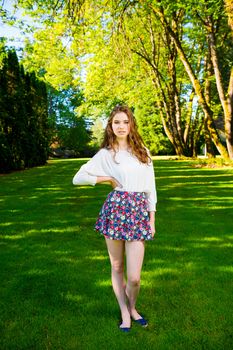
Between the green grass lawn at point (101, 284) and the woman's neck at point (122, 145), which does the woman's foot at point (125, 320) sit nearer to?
the green grass lawn at point (101, 284)

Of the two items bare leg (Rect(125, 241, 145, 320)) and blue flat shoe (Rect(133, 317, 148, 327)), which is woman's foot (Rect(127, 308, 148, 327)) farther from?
bare leg (Rect(125, 241, 145, 320))

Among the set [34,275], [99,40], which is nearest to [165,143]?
[99,40]

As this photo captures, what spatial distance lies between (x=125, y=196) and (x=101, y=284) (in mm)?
1668

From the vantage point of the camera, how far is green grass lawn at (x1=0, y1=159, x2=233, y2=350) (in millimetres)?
3381

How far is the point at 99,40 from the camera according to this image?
69.5 feet

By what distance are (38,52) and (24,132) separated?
478 centimetres

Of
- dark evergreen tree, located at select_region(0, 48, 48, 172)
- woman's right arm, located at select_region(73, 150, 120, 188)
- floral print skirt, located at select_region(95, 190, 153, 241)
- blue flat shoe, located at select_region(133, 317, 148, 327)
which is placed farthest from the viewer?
dark evergreen tree, located at select_region(0, 48, 48, 172)

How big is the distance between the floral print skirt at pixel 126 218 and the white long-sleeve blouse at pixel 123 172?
3.4 inches

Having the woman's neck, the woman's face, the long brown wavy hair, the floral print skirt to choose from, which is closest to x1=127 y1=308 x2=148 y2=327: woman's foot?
the floral print skirt

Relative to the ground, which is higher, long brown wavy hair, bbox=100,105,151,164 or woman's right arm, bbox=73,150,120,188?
long brown wavy hair, bbox=100,105,151,164

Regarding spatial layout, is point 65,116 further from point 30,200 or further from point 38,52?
point 30,200

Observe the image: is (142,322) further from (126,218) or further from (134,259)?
(126,218)

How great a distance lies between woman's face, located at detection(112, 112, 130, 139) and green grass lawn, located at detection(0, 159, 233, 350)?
6.06 feet

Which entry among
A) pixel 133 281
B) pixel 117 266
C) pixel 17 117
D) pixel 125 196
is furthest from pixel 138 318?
pixel 17 117
